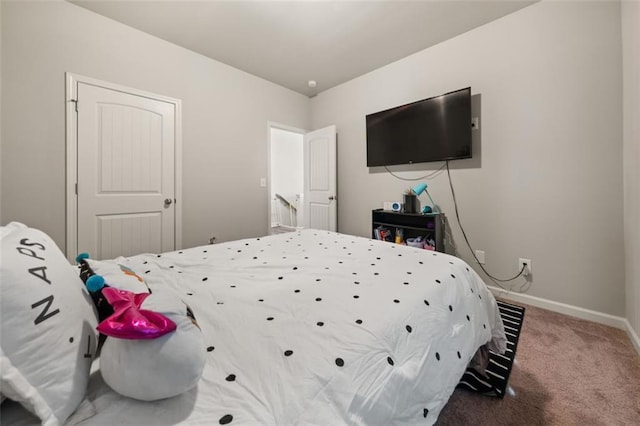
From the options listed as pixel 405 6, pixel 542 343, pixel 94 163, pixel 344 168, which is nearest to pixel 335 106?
pixel 344 168

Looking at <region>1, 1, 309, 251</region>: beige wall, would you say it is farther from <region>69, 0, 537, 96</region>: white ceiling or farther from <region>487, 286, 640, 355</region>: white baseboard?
<region>487, 286, 640, 355</region>: white baseboard

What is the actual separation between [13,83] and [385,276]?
3.08 m

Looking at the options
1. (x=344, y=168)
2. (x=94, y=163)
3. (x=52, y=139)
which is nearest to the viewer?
(x=52, y=139)

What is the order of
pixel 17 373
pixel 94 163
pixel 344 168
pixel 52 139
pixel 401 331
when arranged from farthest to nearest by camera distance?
pixel 344 168
pixel 94 163
pixel 52 139
pixel 401 331
pixel 17 373

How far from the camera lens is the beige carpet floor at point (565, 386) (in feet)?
3.87

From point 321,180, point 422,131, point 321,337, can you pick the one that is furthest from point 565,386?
point 321,180

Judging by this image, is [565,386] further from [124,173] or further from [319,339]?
[124,173]

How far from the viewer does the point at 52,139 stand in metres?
2.16

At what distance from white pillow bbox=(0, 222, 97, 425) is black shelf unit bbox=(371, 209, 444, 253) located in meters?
2.70

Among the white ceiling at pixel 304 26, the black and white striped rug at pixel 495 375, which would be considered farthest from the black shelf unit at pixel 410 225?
the white ceiling at pixel 304 26

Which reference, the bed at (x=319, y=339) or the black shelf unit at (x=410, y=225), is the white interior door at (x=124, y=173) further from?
the black shelf unit at (x=410, y=225)

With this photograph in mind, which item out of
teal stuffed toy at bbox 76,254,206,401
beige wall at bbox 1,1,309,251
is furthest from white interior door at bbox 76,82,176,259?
teal stuffed toy at bbox 76,254,206,401

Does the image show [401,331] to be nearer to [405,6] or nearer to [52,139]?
[405,6]

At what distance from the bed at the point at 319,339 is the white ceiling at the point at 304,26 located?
223 cm
